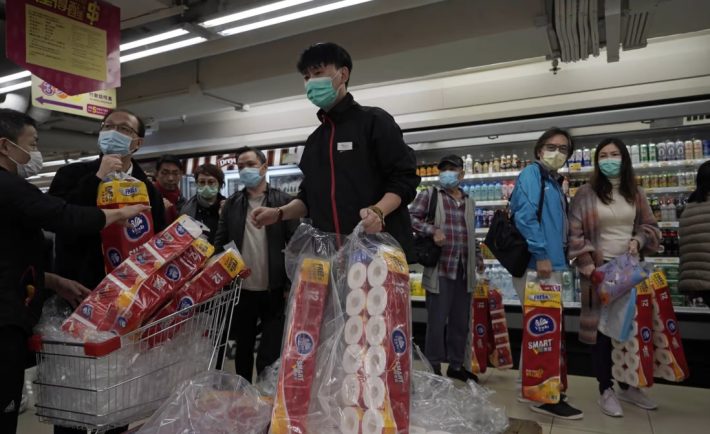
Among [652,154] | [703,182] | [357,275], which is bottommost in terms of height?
[357,275]

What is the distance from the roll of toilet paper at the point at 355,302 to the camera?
1.50m

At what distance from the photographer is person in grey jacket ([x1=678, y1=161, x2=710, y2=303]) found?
3.27 m

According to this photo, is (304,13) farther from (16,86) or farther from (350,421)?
(16,86)

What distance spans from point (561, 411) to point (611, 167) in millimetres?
1693

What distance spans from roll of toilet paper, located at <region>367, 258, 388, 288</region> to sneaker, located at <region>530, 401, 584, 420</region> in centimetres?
240

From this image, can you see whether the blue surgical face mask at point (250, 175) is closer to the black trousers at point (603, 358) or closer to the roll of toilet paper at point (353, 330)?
the roll of toilet paper at point (353, 330)

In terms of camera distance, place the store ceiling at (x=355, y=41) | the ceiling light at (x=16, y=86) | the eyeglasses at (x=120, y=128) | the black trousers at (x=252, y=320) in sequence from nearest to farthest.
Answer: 1. the eyeglasses at (x=120, y=128)
2. the black trousers at (x=252, y=320)
3. the store ceiling at (x=355, y=41)
4. the ceiling light at (x=16, y=86)

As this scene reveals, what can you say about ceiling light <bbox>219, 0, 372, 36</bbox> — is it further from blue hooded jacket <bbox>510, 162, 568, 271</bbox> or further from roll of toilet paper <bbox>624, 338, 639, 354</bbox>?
roll of toilet paper <bbox>624, 338, 639, 354</bbox>

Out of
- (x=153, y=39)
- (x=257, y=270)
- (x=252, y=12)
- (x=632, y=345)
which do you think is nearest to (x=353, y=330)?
(x=257, y=270)

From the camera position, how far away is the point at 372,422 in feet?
4.47

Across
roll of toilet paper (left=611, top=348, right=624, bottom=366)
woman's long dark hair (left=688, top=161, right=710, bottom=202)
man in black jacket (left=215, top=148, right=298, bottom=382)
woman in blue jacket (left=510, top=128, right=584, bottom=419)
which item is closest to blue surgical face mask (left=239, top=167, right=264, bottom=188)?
man in black jacket (left=215, top=148, right=298, bottom=382)

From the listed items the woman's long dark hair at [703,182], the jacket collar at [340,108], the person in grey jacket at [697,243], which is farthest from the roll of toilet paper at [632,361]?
the jacket collar at [340,108]

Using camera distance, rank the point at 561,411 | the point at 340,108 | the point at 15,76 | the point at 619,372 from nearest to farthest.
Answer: the point at 340,108, the point at 561,411, the point at 619,372, the point at 15,76

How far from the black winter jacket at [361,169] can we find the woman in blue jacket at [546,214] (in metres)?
1.68
